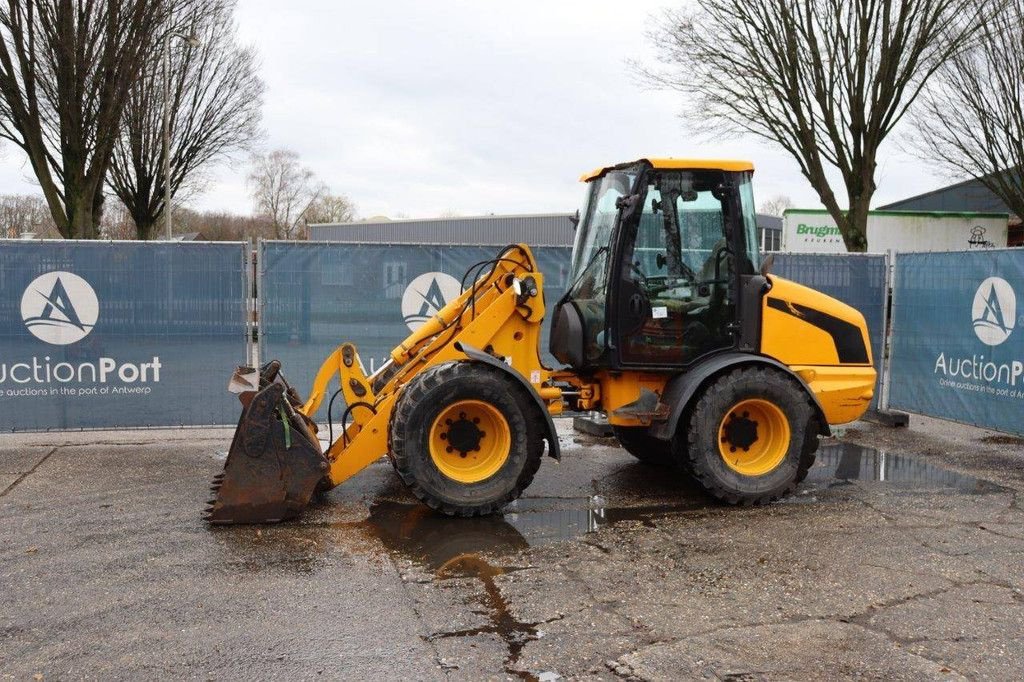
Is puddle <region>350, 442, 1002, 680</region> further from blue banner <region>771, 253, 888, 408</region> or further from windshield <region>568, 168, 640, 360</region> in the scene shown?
blue banner <region>771, 253, 888, 408</region>

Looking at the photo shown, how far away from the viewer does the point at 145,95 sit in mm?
25047

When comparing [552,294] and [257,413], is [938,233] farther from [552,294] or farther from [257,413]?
[257,413]

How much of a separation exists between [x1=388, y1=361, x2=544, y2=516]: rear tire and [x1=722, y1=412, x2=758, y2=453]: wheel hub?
4.98ft

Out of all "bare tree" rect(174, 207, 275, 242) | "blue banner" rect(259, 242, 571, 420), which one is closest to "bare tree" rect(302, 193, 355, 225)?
"bare tree" rect(174, 207, 275, 242)

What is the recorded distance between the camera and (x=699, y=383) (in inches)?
277

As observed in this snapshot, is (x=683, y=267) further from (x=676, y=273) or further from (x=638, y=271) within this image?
(x=638, y=271)

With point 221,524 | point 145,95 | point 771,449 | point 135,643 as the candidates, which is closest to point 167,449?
point 221,524

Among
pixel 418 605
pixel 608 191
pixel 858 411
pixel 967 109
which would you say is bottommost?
pixel 418 605

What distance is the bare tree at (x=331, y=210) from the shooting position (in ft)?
204

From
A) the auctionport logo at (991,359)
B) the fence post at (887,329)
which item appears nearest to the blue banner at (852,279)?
the fence post at (887,329)

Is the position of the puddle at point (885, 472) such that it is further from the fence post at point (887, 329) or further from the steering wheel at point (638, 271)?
the steering wheel at point (638, 271)

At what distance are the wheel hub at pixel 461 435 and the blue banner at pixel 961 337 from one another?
20.9 ft

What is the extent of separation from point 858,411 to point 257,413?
15.6 ft

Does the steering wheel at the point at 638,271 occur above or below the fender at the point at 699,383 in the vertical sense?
above
